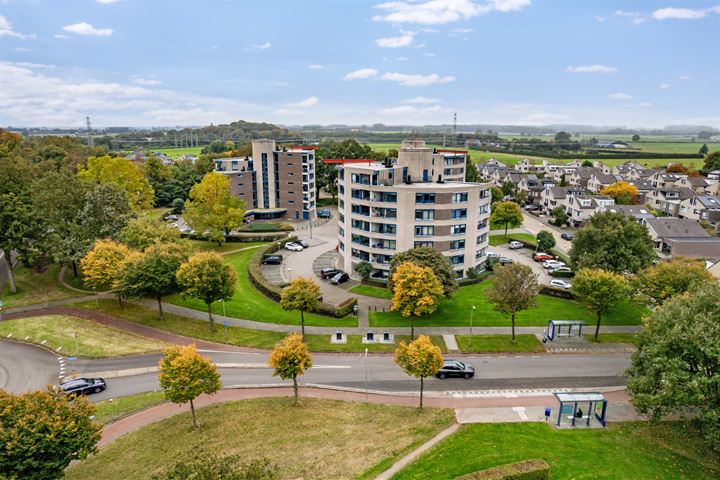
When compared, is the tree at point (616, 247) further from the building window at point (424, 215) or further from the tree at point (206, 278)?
the tree at point (206, 278)

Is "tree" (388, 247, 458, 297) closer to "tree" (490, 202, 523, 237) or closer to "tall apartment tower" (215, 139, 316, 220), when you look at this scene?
"tree" (490, 202, 523, 237)

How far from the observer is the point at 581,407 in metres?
34.6

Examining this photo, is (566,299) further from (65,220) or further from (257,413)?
(65,220)

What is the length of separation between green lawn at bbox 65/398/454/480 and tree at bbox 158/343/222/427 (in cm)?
267

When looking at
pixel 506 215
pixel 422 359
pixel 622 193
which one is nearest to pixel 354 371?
pixel 422 359

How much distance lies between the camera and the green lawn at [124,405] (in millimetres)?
34219

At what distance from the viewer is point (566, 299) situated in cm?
5944

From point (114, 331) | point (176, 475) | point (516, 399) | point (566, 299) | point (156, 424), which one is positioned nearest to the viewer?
point (176, 475)

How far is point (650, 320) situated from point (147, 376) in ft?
144

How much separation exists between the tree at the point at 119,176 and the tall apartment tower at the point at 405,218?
44533 mm

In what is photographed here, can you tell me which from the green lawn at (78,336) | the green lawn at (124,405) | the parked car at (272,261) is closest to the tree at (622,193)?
the parked car at (272,261)

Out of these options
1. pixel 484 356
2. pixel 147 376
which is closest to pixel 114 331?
pixel 147 376

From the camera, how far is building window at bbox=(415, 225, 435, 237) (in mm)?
62562

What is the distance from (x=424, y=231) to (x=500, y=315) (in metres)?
16.0
